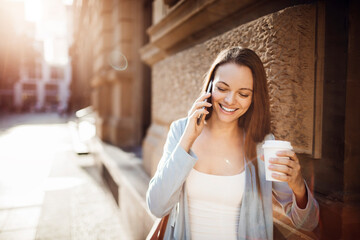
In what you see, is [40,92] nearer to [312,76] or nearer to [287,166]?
[312,76]

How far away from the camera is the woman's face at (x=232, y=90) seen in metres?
1.33

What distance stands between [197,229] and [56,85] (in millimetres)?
51793

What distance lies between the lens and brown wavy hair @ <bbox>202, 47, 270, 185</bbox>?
4.38 feet

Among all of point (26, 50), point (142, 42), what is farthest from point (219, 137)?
point (26, 50)

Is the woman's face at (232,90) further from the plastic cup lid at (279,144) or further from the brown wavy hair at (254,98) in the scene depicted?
the plastic cup lid at (279,144)

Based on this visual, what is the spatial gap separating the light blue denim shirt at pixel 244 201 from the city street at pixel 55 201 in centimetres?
196

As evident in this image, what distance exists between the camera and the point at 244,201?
1256 millimetres

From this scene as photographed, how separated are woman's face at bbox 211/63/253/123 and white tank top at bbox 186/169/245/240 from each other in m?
0.34

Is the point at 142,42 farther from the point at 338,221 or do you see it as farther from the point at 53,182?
the point at 338,221

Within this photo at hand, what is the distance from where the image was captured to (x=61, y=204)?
370cm

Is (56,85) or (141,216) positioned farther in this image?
(56,85)

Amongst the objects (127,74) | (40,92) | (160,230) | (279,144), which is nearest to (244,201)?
(279,144)

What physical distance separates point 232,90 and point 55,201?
11.8ft

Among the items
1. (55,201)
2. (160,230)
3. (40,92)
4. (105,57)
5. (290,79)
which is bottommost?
(55,201)
